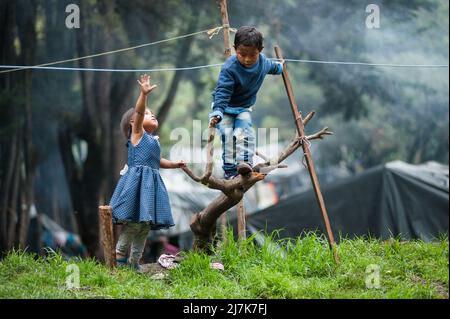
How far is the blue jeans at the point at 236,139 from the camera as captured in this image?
634 cm

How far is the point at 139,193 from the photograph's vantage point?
6438 mm

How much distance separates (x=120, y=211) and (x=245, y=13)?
307 inches

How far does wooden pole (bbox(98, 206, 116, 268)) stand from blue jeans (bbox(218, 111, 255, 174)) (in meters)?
1.13

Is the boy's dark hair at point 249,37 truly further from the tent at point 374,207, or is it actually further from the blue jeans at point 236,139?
the tent at point 374,207

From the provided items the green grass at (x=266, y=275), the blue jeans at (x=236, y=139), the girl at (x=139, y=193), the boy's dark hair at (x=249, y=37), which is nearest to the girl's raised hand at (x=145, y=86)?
the girl at (x=139, y=193)

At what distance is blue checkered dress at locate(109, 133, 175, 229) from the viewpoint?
6.34 meters

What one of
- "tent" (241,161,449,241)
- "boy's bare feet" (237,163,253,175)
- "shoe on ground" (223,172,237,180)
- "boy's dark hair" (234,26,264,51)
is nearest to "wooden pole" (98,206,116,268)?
"shoe on ground" (223,172,237,180)

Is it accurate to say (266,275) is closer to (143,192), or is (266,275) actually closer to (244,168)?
(244,168)

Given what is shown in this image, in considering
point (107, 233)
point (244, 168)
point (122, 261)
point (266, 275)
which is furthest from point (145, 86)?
point (266, 275)

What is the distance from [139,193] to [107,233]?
0.44 metres

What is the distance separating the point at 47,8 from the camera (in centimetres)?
1266

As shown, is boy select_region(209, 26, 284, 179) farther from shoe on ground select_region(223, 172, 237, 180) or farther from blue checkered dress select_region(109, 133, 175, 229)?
blue checkered dress select_region(109, 133, 175, 229)
